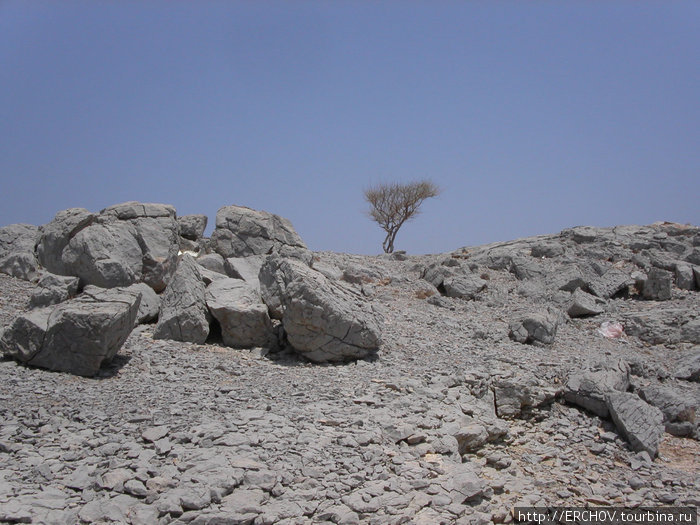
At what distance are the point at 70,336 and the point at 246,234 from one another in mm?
5909

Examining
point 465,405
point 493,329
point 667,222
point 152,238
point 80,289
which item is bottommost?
point 465,405

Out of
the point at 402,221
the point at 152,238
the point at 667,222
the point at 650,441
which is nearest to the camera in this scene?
the point at 650,441

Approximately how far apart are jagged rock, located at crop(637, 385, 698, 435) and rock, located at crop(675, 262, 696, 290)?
309 inches

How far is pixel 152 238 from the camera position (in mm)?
11359

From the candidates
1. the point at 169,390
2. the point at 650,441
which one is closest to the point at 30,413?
the point at 169,390

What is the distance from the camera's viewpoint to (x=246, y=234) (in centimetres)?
1305

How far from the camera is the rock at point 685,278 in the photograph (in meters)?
15.8

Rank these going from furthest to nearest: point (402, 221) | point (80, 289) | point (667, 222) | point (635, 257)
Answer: point (402, 221), point (667, 222), point (635, 257), point (80, 289)

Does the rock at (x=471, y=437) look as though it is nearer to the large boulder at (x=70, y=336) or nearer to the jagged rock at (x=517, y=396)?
the jagged rock at (x=517, y=396)

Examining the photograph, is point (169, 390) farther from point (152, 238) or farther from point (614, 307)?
point (614, 307)

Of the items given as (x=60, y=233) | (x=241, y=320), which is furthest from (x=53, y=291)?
(x=241, y=320)

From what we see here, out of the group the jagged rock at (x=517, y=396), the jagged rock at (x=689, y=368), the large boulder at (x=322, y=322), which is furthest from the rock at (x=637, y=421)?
the large boulder at (x=322, y=322)

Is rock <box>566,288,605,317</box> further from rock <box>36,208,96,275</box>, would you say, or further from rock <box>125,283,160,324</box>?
rock <box>36,208,96,275</box>

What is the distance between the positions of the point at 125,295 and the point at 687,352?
11.4 metres
